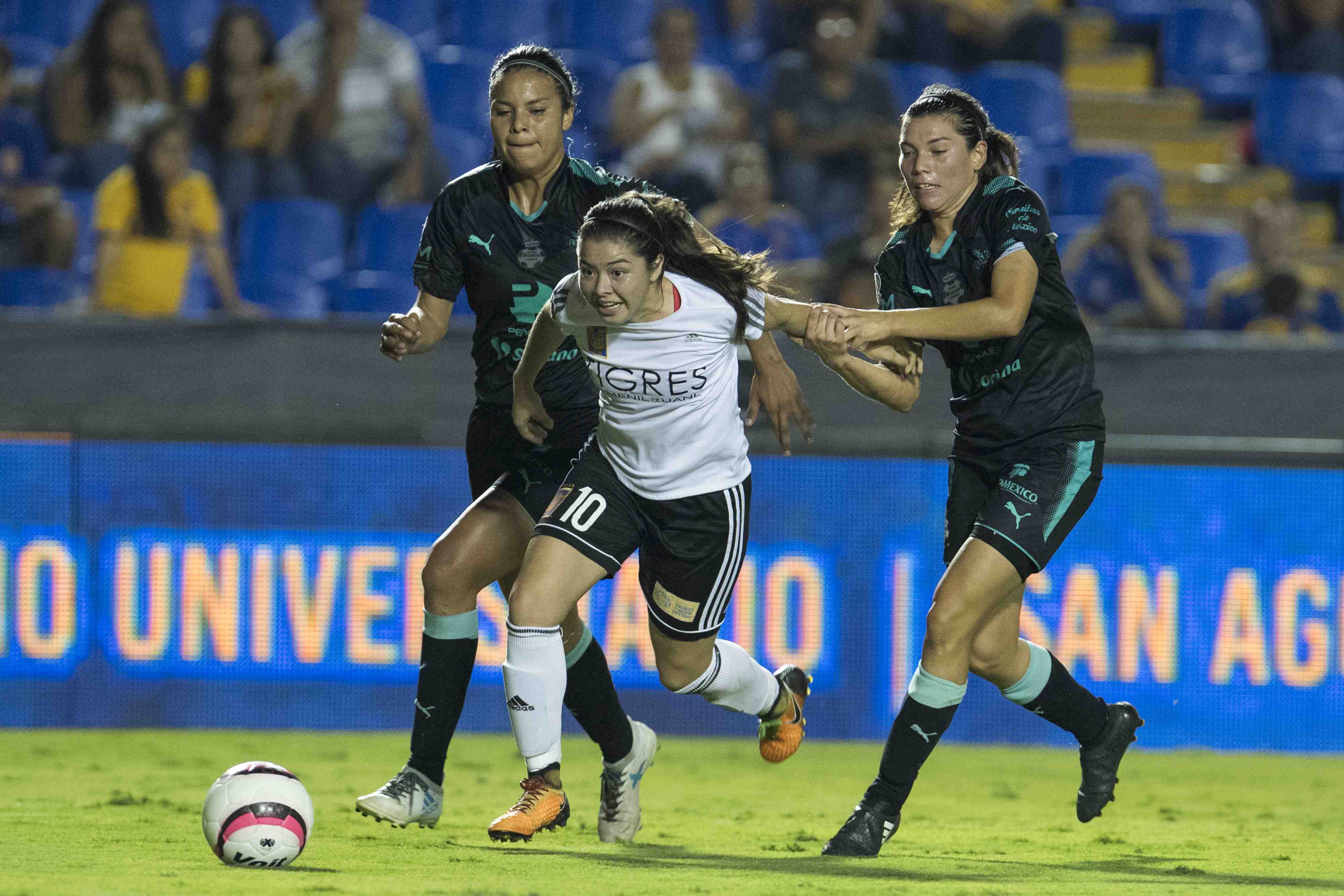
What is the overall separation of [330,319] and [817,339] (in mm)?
3545

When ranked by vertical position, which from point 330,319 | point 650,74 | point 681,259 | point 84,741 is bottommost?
point 84,741

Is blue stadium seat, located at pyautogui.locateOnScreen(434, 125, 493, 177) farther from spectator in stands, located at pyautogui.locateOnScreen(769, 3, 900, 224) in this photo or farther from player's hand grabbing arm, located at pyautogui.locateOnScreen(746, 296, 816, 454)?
player's hand grabbing arm, located at pyautogui.locateOnScreen(746, 296, 816, 454)

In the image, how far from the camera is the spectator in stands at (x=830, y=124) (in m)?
9.26

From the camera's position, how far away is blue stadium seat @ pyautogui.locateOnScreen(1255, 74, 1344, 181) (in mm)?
10664

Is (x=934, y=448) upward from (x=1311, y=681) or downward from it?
upward

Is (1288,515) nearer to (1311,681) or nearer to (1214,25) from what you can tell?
(1311,681)

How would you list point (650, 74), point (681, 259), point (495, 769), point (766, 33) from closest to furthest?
point (681, 259)
point (495, 769)
point (650, 74)
point (766, 33)

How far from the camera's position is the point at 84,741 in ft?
22.7

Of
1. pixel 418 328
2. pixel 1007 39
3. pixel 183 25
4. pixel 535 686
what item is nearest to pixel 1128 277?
pixel 1007 39

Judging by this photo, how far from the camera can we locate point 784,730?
4977mm

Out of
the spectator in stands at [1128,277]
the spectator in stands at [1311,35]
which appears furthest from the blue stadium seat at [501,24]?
the spectator in stands at [1311,35]

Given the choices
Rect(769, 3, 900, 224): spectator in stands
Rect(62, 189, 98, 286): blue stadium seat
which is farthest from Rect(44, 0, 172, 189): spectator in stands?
Rect(769, 3, 900, 224): spectator in stands

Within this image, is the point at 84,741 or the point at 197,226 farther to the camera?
the point at 197,226

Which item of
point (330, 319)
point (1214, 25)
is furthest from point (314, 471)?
point (1214, 25)
